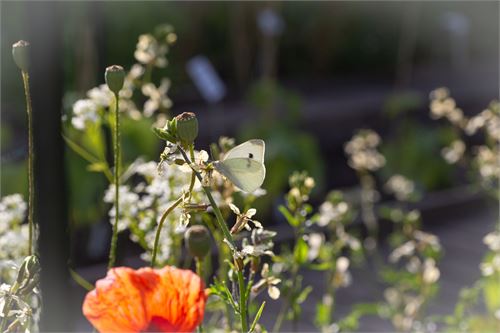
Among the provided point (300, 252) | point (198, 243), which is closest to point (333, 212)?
point (300, 252)

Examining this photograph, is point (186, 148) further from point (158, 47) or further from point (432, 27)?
point (432, 27)

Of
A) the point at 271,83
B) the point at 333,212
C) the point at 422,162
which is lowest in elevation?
the point at 333,212

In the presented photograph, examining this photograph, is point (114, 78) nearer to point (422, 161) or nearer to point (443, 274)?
point (443, 274)

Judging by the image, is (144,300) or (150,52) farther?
(150,52)

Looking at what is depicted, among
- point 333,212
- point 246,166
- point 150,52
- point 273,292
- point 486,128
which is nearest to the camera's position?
point 246,166

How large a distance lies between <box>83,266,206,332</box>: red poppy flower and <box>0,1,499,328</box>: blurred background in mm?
106

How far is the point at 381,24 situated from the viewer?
6770 mm

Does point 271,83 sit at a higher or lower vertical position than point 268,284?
higher

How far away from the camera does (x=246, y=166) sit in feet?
1.50

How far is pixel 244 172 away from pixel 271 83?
3378 mm

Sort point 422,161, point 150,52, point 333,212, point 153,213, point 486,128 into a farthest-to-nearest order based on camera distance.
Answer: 1. point 422,161
2. point 486,128
3. point 333,212
4. point 150,52
5. point 153,213

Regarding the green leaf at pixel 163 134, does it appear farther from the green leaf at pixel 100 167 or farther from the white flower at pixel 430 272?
the white flower at pixel 430 272

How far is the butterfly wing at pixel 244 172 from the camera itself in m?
0.45

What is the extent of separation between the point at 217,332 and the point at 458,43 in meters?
6.63
